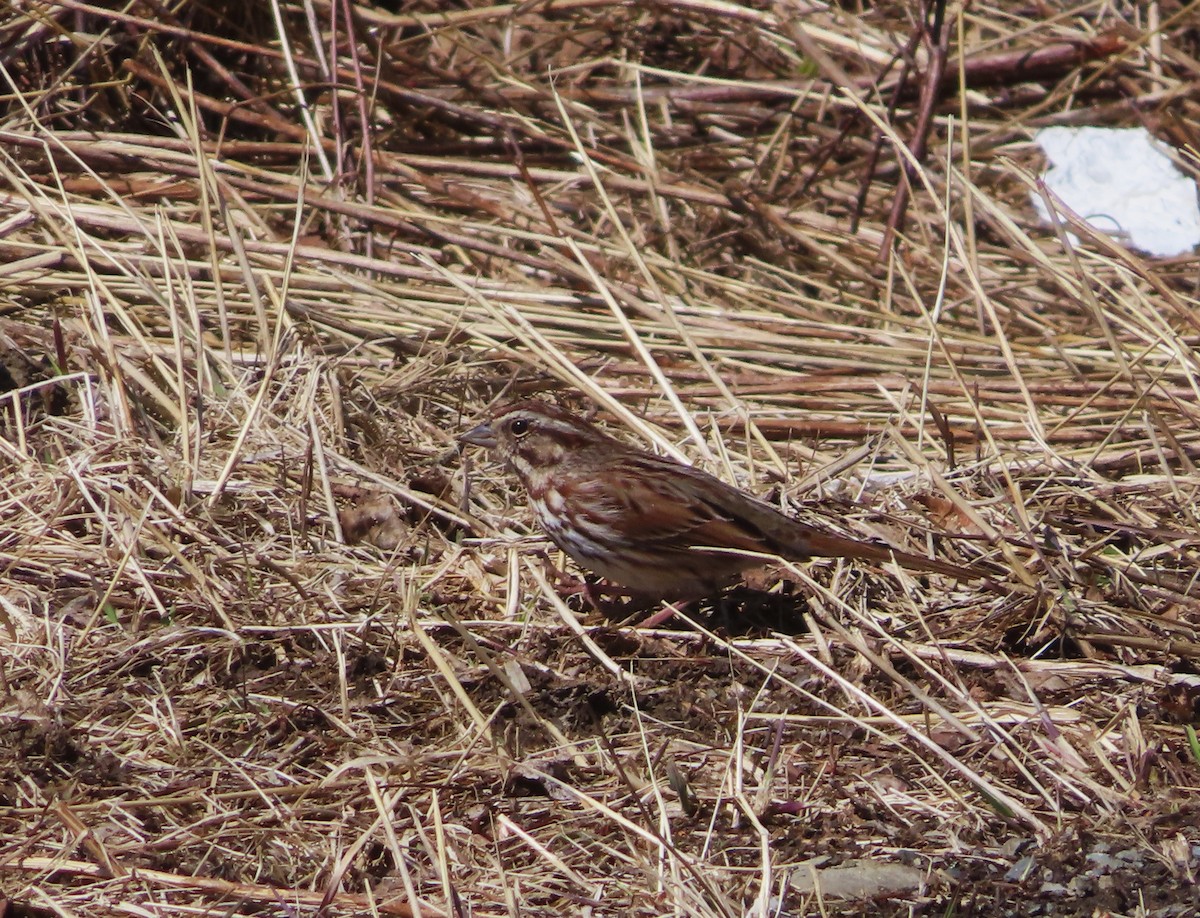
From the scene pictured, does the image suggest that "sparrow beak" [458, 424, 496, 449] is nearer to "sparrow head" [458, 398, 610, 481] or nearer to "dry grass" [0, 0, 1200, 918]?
"sparrow head" [458, 398, 610, 481]

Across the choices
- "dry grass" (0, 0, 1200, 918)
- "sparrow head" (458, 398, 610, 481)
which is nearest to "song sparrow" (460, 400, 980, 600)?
"sparrow head" (458, 398, 610, 481)

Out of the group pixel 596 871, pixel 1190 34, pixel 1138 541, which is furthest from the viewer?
pixel 1190 34

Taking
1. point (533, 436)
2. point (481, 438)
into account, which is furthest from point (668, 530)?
point (481, 438)

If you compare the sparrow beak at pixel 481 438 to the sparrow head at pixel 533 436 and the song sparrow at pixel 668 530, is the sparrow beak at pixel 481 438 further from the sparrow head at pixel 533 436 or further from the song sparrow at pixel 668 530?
the song sparrow at pixel 668 530

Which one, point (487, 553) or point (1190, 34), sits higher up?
point (1190, 34)

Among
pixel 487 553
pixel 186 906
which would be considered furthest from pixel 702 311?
pixel 186 906

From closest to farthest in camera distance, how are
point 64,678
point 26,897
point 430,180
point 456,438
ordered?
1. point 26,897
2. point 64,678
3. point 456,438
4. point 430,180

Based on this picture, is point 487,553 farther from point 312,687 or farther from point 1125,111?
point 1125,111

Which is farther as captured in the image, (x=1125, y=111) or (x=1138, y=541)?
(x=1125, y=111)
